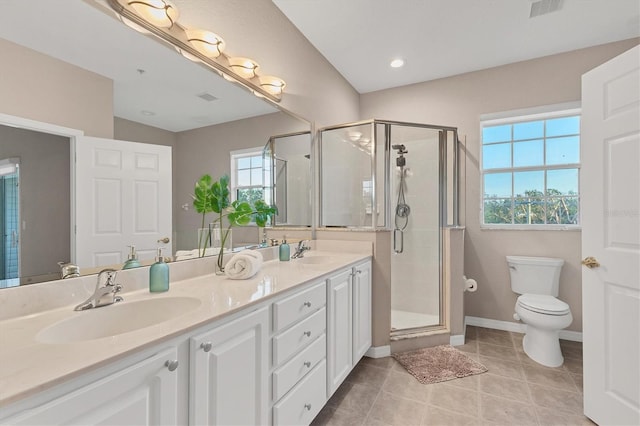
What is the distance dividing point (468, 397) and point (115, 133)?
254cm

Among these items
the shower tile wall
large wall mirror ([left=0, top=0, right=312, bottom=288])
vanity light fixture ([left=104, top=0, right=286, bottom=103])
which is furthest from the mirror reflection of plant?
the shower tile wall

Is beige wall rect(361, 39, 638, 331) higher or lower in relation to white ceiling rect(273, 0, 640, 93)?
lower

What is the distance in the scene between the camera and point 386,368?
2.31m

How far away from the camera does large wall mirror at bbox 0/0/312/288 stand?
3.12 ft

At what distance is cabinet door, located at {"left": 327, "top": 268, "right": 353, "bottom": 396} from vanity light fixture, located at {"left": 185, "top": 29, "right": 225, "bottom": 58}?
1457 mm

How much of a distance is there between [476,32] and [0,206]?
129 inches

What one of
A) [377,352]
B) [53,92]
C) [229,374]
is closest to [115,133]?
[53,92]

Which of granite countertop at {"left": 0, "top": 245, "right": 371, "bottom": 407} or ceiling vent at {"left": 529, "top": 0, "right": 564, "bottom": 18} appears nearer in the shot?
granite countertop at {"left": 0, "top": 245, "right": 371, "bottom": 407}

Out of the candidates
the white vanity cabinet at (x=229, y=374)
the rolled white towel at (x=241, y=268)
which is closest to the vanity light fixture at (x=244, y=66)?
the rolled white towel at (x=241, y=268)

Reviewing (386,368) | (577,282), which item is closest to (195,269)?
(386,368)

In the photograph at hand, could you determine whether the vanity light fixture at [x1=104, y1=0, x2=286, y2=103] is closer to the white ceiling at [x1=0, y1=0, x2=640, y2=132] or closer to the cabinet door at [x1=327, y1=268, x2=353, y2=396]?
the white ceiling at [x1=0, y1=0, x2=640, y2=132]

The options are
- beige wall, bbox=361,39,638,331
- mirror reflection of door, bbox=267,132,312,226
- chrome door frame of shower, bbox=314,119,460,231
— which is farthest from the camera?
beige wall, bbox=361,39,638,331

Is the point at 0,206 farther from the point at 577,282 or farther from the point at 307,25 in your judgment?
the point at 577,282

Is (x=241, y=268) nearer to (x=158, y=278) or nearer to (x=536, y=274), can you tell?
(x=158, y=278)
